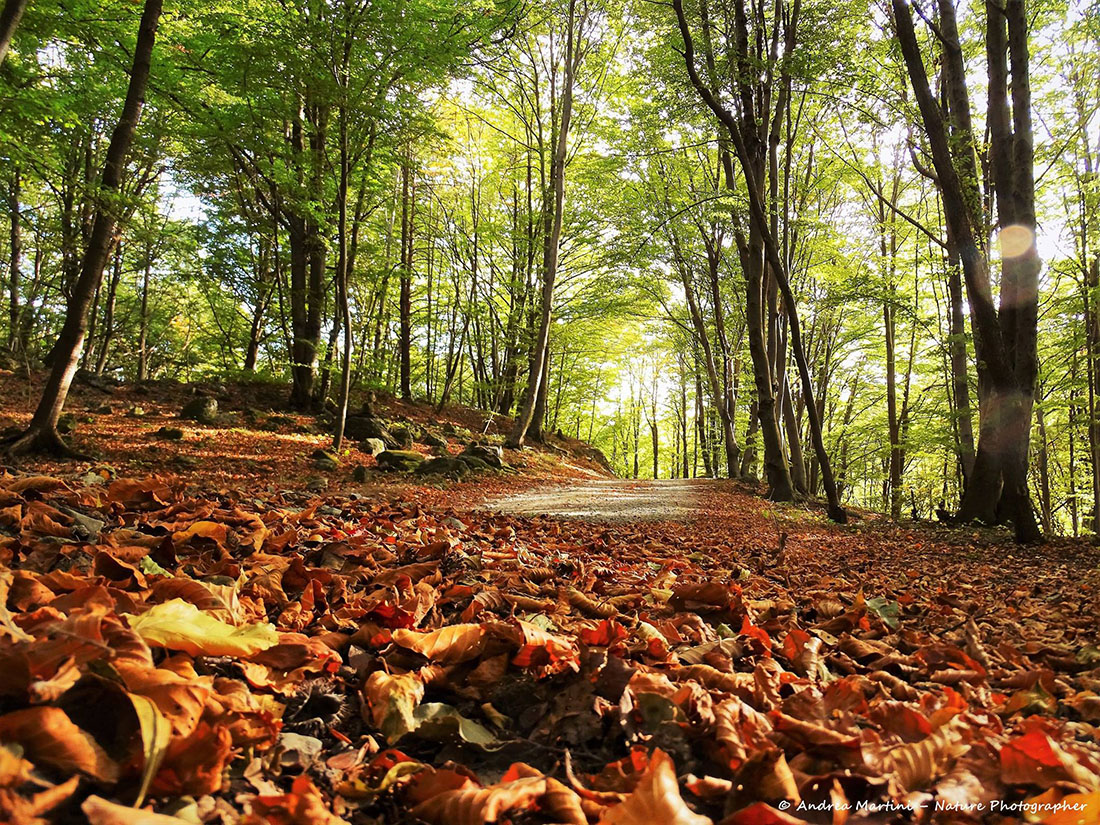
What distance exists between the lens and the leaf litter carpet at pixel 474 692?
38.1 inches

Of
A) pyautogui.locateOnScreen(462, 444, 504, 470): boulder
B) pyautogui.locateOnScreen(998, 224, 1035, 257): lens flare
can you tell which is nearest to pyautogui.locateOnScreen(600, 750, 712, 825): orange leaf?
pyautogui.locateOnScreen(998, 224, 1035, 257): lens flare

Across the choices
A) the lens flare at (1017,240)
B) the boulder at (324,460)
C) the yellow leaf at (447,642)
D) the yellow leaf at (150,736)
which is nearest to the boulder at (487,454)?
the boulder at (324,460)

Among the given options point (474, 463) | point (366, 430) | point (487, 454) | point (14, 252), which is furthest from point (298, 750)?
point (14, 252)

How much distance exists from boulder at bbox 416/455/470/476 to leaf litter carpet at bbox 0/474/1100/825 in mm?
7958

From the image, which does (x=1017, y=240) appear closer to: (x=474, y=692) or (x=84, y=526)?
(x=474, y=692)

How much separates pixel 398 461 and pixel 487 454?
2.71m

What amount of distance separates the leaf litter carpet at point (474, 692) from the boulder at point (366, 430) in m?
9.94

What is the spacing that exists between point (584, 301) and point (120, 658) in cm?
2131

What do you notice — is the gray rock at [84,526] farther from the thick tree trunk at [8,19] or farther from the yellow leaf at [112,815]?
the thick tree trunk at [8,19]

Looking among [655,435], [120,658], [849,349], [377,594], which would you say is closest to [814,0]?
[377,594]

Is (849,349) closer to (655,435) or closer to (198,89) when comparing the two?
(655,435)

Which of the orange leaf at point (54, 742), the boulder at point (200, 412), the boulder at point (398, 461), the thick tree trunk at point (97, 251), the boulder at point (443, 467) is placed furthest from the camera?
the boulder at point (200, 412)

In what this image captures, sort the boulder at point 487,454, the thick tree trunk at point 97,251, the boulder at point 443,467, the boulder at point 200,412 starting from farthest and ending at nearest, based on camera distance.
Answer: the boulder at point 487,454, the boulder at point 200,412, the boulder at point 443,467, the thick tree trunk at point 97,251

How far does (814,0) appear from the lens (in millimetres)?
9930
